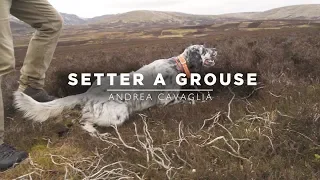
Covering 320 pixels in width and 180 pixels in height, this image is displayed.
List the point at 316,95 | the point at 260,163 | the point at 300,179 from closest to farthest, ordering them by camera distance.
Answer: the point at 300,179
the point at 260,163
the point at 316,95

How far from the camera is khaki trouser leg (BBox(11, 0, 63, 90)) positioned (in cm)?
434

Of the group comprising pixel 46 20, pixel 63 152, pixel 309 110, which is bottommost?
pixel 63 152

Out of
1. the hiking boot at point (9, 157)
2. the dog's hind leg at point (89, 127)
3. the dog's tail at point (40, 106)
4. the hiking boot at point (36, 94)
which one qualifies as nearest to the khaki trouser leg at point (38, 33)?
the hiking boot at point (36, 94)

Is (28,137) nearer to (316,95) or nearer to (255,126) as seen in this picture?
(255,126)

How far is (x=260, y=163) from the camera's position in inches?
126

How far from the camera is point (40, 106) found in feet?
14.8

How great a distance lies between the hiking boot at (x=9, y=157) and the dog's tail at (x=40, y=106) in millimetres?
661

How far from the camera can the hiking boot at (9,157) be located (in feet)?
12.0

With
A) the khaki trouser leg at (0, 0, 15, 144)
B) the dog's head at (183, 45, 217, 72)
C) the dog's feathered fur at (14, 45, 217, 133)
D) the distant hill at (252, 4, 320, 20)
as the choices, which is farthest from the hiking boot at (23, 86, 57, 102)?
the distant hill at (252, 4, 320, 20)

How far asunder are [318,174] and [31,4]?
3.30 m

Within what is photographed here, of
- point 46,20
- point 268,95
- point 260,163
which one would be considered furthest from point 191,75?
point 260,163

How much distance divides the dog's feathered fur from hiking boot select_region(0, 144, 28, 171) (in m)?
0.67

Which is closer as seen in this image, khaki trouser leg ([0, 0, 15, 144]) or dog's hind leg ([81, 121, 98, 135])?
khaki trouser leg ([0, 0, 15, 144])

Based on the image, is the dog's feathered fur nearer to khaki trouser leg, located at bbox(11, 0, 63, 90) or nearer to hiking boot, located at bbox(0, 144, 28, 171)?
khaki trouser leg, located at bbox(11, 0, 63, 90)
